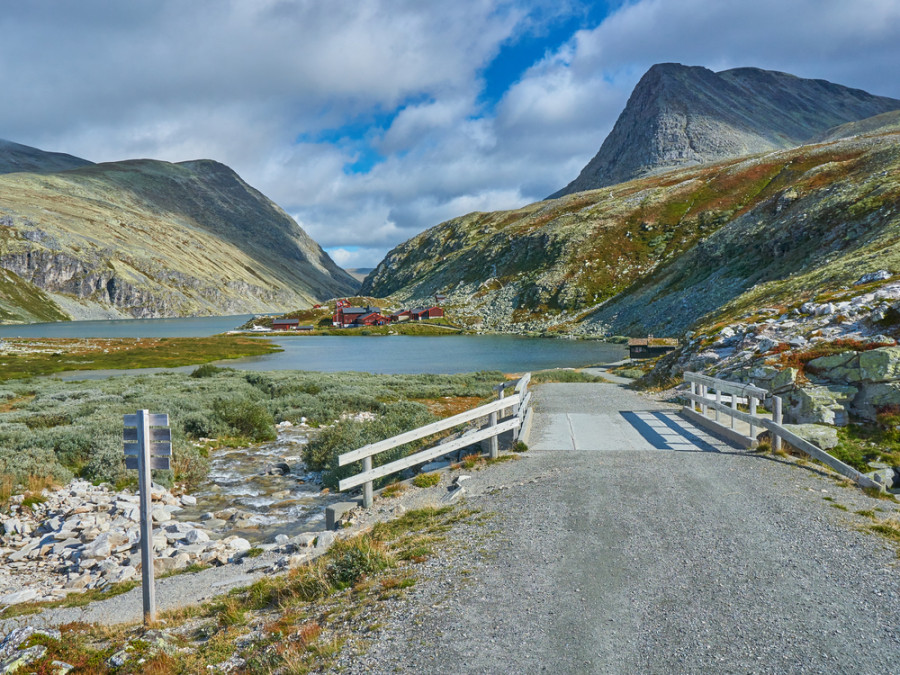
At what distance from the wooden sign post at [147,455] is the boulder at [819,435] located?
14890mm

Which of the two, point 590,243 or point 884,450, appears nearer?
point 884,450

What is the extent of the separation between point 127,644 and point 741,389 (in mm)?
16283

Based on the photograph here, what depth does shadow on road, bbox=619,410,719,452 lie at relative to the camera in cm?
1529

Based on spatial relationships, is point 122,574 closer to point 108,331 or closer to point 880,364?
point 880,364

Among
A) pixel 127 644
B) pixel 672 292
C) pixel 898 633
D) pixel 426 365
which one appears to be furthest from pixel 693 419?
pixel 672 292

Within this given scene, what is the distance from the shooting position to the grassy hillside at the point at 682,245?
62688 millimetres

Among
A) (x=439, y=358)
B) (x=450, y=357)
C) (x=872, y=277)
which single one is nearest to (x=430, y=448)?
(x=872, y=277)

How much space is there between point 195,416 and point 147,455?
61.3 ft

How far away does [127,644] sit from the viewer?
22.7 feet

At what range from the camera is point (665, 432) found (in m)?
17.4

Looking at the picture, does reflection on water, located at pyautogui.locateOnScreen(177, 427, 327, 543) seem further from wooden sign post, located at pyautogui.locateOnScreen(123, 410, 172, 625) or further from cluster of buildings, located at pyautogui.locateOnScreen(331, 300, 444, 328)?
cluster of buildings, located at pyautogui.locateOnScreen(331, 300, 444, 328)

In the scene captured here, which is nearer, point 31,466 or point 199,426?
point 31,466

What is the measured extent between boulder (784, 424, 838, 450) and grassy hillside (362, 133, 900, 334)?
20.2 metres

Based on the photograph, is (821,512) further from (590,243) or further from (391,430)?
(590,243)
